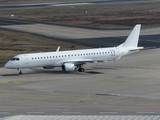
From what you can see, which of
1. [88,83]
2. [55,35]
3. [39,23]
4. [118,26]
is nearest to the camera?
[88,83]

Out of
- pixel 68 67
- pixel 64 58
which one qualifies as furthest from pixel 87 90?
pixel 64 58

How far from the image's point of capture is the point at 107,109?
49500mm

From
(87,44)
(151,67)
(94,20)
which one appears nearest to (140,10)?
(94,20)

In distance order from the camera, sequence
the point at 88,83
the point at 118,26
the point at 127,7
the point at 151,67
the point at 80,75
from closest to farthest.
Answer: the point at 88,83 < the point at 80,75 < the point at 151,67 < the point at 118,26 < the point at 127,7

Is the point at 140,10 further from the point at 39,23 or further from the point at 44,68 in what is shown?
the point at 44,68

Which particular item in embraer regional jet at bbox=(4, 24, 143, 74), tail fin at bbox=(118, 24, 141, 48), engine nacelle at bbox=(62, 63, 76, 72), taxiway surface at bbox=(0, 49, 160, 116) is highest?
tail fin at bbox=(118, 24, 141, 48)

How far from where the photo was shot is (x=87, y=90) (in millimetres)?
60781

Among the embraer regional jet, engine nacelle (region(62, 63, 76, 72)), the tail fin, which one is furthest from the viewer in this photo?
the tail fin

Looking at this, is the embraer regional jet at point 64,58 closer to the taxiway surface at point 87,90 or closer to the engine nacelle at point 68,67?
the engine nacelle at point 68,67

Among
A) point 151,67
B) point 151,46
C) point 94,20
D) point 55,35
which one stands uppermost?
point 94,20

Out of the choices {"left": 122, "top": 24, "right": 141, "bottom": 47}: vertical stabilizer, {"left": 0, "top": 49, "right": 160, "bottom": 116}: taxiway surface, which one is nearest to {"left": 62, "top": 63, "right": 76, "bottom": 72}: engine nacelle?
{"left": 0, "top": 49, "right": 160, "bottom": 116}: taxiway surface

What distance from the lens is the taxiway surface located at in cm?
5003

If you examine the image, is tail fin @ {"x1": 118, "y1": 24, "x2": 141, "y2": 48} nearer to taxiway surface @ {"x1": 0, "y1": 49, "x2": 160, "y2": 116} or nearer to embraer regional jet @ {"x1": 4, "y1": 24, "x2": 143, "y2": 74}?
embraer regional jet @ {"x1": 4, "y1": 24, "x2": 143, "y2": 74}

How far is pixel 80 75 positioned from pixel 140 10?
351 ft
